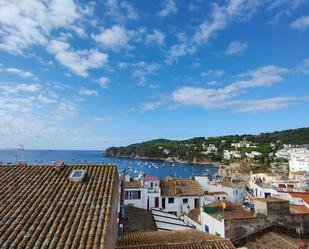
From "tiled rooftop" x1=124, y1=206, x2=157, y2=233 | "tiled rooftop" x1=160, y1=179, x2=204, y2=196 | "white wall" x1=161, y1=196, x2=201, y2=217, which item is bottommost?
"white wall" x1=161, y1=196, x2=201, y2=217

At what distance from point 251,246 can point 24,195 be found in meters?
15.7

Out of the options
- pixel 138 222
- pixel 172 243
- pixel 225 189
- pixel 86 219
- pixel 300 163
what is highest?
pixel 300 163

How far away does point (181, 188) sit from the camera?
54.4 metres

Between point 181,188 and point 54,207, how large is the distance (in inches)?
1813

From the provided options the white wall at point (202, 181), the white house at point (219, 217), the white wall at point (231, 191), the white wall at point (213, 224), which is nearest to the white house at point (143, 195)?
the white wall at point (202, 181)

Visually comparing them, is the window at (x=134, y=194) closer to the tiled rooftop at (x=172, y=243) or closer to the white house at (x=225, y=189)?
the white house at (x=225, y=189)

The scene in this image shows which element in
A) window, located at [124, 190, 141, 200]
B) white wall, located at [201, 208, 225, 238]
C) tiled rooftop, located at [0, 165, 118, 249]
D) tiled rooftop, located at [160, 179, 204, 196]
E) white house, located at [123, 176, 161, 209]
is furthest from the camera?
tiled rooftop, located at [160, 179, 204, 196]

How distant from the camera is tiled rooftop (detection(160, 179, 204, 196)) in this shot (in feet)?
172

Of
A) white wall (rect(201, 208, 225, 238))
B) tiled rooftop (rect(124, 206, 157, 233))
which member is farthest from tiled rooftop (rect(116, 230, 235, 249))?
white wall (rect(201, 208, 225, 238))

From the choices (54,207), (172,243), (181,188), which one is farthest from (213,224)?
(181,188)

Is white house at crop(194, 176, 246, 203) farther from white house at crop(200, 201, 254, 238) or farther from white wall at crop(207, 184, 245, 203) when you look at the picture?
white house at crop(200, 201, 254, 238)

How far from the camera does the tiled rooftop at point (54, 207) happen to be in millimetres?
8266

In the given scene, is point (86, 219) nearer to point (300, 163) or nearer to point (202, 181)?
point (202, 181)

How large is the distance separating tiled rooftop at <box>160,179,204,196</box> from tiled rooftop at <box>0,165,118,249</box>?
134 feet
